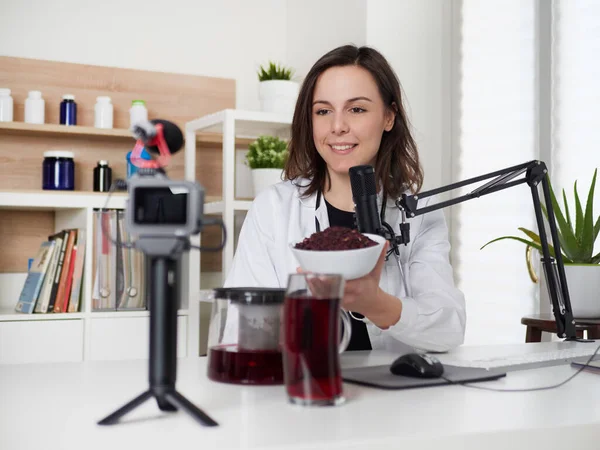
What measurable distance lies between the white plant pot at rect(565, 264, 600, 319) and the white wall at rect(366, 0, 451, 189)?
35.3 inches

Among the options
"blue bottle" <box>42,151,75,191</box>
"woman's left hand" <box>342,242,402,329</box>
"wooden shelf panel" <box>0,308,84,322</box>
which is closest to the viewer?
"woman's left hand" <box>342,242,402,329</box>

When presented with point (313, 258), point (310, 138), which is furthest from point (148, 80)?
point (313, 258)

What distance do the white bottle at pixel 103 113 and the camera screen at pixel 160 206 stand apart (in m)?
2.25

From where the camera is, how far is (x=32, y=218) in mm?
2916

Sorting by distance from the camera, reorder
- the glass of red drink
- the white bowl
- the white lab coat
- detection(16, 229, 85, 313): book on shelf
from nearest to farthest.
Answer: the glass of red drink
the white bowl
the white lab coat
detection(16, 229, 85, 313): book on shelf

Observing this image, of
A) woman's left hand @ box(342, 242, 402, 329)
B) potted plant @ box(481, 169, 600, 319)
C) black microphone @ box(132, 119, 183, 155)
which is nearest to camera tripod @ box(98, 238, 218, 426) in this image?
black microphone @ box(132, 119, 183, 155)

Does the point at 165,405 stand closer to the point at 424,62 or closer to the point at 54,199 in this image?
the point at 54,199

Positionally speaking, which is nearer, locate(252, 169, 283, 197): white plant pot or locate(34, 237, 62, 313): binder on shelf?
locate(34, 237, 62, 313): binder on shelf

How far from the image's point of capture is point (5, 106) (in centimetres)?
275

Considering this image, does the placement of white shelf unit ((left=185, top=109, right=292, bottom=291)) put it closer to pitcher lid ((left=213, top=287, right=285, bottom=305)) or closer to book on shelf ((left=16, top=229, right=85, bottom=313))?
book on shelf ((left=16, top=229, right=85, bottom=313))

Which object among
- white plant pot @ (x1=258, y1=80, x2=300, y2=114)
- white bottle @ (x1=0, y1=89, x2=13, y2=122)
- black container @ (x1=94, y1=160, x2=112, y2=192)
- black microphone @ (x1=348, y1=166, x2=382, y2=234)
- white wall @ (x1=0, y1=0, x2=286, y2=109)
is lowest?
black microphone @ (x1=348, y1=166, x2=382, y2=234)

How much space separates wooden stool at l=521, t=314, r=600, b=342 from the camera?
7.01 ft

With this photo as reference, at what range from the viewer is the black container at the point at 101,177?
9.32 feet

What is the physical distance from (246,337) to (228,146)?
1.76m
